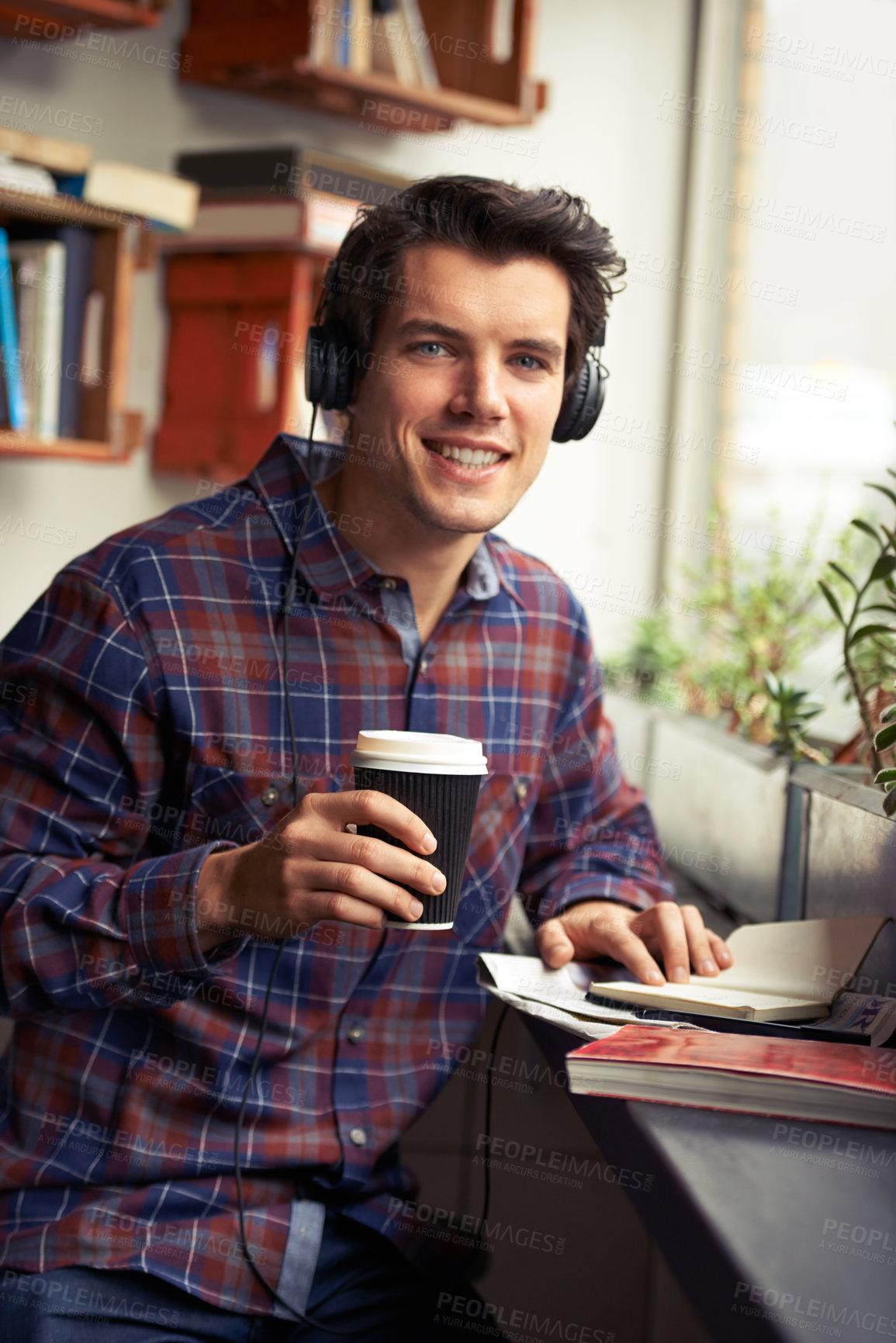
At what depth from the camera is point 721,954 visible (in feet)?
3.47

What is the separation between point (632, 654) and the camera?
2256 mm

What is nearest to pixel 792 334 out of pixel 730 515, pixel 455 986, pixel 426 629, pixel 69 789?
pixel 730 515

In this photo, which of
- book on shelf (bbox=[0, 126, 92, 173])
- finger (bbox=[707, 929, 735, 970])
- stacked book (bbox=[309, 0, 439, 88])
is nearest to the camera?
finger (bbox=[707, 929, 735, 970])

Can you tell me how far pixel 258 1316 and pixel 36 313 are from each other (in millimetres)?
1400

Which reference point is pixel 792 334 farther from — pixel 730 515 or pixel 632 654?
pixel 632 654

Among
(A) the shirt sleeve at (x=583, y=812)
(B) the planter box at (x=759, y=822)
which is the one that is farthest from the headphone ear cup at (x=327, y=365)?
(B) the planter box at (x=759, y=822)

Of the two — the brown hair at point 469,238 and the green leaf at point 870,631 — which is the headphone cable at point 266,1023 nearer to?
the brown hair at point 469,238

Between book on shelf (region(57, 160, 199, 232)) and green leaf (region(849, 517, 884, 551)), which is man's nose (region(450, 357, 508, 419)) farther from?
book on shelf (region(57, 160, 199, 232))

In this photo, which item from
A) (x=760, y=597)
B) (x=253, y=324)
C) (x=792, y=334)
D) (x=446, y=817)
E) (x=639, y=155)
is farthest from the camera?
(x=639, y=155)

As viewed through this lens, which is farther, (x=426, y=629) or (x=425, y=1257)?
(x=426, y=629)

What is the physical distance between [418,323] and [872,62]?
5.10 ft

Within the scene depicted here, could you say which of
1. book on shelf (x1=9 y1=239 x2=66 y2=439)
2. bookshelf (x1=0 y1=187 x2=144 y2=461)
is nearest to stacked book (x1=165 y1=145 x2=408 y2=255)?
bookshelf (x1=0 y1=187 x2=144 y2=461)

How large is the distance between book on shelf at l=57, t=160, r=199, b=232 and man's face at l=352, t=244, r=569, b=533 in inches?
33.5

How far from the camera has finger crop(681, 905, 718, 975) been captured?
1038 mm
